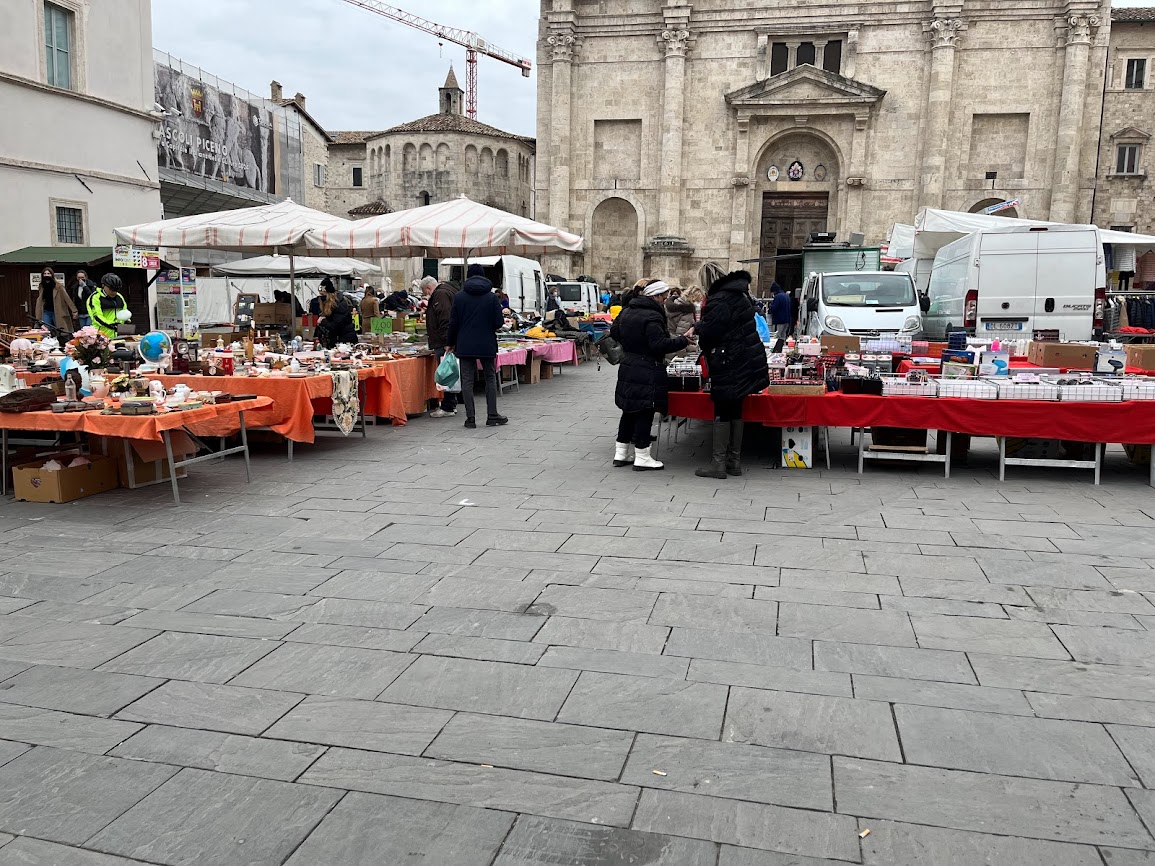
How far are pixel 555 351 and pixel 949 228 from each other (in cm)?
829

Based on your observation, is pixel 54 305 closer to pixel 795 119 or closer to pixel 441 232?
pixel 441 232

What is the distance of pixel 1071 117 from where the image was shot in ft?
96.8

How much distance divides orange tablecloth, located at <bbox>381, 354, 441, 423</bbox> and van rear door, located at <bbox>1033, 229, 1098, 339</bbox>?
8.57m

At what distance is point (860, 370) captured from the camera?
309 inches

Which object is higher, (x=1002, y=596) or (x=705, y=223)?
(x=705, y=223)

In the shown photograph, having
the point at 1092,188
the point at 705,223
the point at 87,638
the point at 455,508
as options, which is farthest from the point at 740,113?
the point at 87,638

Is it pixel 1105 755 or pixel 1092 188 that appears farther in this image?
pixel 1092 188

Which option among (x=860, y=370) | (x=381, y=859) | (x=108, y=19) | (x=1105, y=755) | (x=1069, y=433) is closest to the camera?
(x=381, y=859)

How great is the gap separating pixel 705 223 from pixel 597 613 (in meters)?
30.7

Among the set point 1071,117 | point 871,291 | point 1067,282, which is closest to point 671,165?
point 1071,117

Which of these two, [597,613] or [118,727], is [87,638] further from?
[597,613]

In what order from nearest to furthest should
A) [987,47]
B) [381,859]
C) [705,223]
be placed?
1. [381,859]
2. [987,47]
3. [705,223]

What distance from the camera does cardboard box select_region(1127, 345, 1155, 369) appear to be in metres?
8.09

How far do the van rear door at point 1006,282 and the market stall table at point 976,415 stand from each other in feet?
→ 19.0
